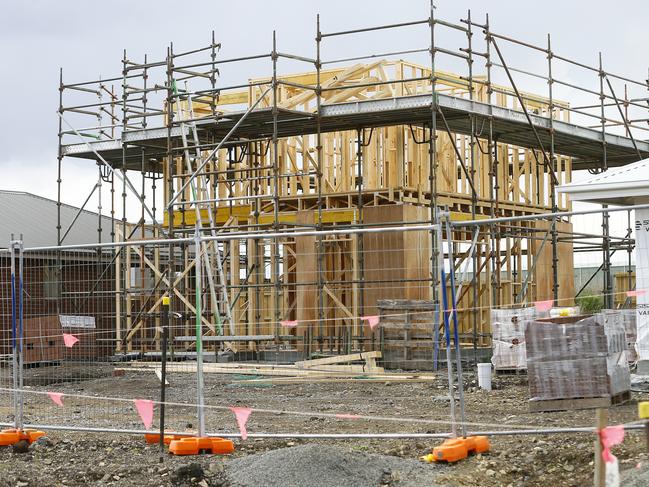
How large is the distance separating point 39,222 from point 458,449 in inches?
915

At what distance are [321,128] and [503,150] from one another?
550cm

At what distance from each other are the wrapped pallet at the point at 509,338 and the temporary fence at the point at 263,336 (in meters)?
0.30

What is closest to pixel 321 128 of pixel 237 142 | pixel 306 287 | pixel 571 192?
pixel 237 142

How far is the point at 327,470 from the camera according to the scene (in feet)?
34.9

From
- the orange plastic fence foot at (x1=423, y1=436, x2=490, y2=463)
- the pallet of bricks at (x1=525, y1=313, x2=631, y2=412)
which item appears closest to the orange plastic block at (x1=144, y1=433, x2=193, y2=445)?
the orange plastic fence foot at (x1=423, y1=436, x2=490, y2=463)

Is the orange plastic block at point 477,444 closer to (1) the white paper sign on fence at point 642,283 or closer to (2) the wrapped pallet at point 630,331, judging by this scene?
(1) the white paper sign on fence at point 642,283

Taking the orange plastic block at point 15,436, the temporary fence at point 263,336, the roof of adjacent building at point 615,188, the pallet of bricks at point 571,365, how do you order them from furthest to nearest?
the roof of adjacent building at point 615,188, the temporary fence at point 263,336, the pallet of bricks at point 571,365, the orange plastic block at point 15,436

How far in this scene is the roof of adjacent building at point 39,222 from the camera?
98.7ft

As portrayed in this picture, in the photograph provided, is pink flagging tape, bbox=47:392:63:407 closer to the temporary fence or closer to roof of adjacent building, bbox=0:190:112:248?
the temporary fence

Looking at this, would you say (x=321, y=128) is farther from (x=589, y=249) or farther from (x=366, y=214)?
(x=589, y=249)

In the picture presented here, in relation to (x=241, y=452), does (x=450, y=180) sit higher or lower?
higher

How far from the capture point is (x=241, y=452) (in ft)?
40.2

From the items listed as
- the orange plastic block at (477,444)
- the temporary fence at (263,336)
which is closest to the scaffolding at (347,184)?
the temporary fence at (263,336)

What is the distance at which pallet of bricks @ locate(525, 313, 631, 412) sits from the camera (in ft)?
44.1
